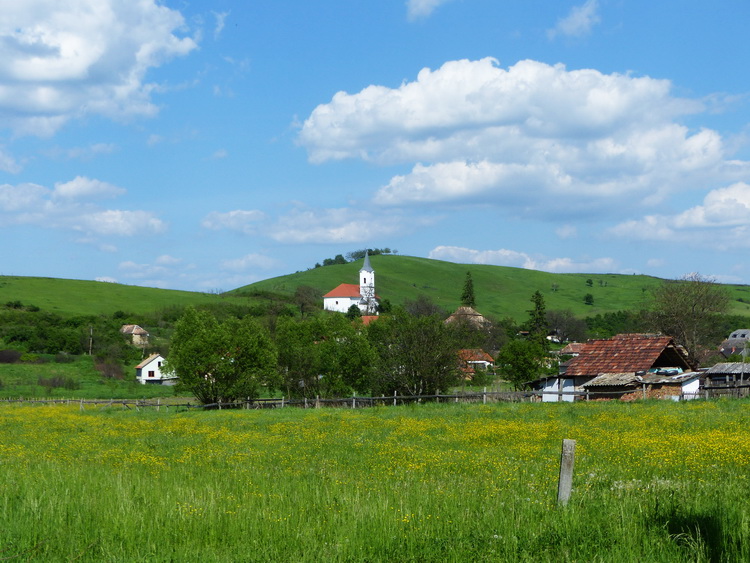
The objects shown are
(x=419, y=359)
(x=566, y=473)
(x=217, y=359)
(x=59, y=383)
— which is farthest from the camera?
→ (x=59, y=383)

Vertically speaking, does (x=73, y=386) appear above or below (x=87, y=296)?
below

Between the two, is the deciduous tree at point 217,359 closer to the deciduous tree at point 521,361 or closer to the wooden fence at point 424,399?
the wooden fence at point 424,399

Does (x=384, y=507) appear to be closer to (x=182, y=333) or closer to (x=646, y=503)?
(x=646, y=503)

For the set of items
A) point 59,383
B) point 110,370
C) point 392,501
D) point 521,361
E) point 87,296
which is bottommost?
point 59,383

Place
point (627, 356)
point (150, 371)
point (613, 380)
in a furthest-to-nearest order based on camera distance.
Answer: point (150, 371)
point (627, 356)
point (613, 380)

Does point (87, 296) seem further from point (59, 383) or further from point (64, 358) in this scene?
point (59, 383)

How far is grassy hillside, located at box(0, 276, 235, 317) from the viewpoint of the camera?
153 m

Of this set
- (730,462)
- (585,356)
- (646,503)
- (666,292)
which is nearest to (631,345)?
(585,356)

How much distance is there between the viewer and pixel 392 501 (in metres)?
10.2

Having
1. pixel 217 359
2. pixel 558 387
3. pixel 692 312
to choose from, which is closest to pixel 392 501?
pixel 217 359

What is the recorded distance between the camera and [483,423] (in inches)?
1053

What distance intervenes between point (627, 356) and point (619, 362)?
77cm

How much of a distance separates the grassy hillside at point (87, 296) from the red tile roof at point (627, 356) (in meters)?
115

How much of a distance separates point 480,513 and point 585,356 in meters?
48.4
